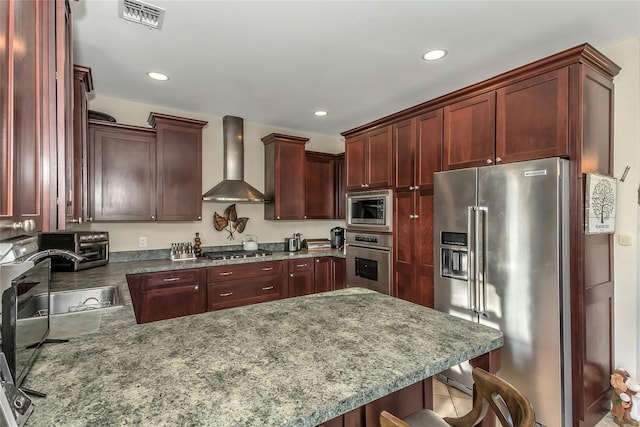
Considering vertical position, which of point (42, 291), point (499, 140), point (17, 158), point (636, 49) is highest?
point (636, 49)

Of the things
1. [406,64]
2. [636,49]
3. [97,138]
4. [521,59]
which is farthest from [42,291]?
[636,49]

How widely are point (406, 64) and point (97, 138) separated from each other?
9.39 ft

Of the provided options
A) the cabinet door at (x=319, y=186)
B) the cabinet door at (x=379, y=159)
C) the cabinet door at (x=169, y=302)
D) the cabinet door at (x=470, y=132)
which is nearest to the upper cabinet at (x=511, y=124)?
the cabinet door at (x=470, y=132)

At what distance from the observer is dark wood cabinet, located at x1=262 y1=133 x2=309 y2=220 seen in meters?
4.05

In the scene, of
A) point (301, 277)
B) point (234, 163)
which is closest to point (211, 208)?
point (234, 163)

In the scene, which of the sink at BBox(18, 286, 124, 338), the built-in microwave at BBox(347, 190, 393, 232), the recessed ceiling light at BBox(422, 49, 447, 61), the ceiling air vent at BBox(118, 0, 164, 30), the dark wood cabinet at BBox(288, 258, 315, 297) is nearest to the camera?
the sink at BBox(18, 286, 124, 338)

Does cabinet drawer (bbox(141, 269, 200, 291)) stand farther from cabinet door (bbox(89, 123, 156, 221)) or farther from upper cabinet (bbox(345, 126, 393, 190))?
upper cabinet (bbox(345, 126, 393, 190))

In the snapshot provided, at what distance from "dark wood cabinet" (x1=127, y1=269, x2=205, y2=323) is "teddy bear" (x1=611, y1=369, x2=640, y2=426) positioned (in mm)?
3370

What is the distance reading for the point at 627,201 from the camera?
7.11 ft

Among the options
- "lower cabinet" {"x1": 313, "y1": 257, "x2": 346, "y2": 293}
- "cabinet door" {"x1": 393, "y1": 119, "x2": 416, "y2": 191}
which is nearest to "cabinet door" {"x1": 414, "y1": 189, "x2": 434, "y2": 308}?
"cabinet door" {"x1": 393, "y1": 119, "x2": 416, "y2": 191}

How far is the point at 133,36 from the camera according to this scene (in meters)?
2.10

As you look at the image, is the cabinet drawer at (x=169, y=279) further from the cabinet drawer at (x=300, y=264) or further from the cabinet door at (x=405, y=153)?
the cabinet door at (x=405, y=153)

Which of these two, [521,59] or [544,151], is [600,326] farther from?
[521,59]

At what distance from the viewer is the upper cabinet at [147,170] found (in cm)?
296
